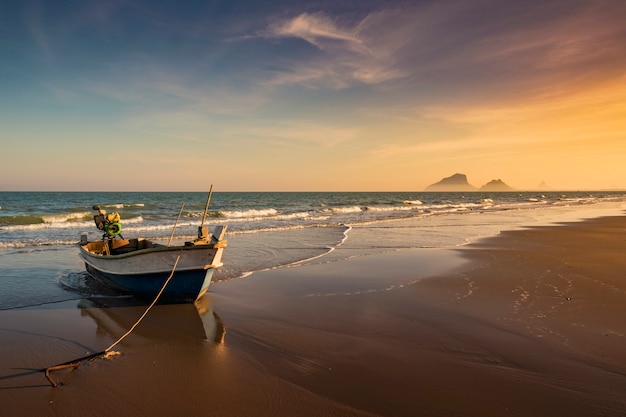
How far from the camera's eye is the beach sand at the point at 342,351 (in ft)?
14.4

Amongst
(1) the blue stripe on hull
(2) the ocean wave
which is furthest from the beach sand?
(2) the ocean wave

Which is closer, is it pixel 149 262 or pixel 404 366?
pixel 404 366

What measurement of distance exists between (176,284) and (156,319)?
1.02m

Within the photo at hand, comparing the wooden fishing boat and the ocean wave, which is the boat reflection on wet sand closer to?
the wooden fishing boat

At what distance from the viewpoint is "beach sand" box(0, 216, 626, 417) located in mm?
4375

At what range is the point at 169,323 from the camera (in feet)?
23.8

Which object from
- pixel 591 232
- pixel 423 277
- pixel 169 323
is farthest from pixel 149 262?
pixel 591 232

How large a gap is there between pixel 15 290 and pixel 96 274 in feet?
5.57

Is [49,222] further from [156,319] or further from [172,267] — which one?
[156,319]

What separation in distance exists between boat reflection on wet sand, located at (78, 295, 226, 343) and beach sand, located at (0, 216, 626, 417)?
0.15ft

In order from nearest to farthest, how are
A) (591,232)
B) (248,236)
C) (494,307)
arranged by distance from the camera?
1. (494,307)
2. (248,236)
3. (591,232)

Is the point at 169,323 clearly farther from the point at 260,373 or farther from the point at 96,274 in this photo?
the point at 96,274

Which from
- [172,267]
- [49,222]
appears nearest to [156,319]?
[172,267]

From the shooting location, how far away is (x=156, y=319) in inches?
296
